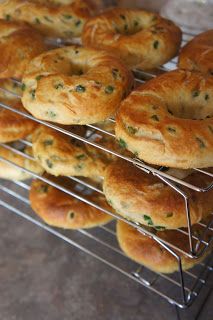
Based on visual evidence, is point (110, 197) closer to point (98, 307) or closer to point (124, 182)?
point (124, 182)

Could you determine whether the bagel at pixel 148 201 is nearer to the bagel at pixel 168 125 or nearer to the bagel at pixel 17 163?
the bagel at pixel 168 125

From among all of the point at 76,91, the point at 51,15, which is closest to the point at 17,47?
the point at 51,15

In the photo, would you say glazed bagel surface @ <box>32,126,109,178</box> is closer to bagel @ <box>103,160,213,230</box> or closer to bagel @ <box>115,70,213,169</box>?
bagel @ <box>103,160,213,230</box>

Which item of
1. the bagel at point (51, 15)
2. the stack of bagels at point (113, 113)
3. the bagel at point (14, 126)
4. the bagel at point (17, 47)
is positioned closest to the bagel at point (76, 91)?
the stack of bagels at point (113, 113)

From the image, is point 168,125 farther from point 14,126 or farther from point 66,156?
point 14,126

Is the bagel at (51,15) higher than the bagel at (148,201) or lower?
higher

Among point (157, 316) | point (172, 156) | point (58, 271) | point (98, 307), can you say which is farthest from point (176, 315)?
point (172, 156)

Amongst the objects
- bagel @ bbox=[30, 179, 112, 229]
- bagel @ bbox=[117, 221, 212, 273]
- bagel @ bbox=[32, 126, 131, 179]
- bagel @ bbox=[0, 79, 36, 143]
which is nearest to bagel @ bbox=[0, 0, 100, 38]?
bagel @ bbox=[0, 79, 36, 143]
